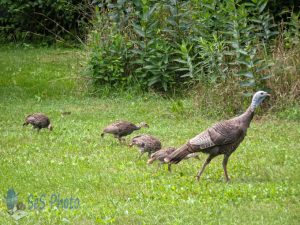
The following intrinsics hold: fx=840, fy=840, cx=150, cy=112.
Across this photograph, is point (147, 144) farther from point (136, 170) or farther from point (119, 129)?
point (119, 129)

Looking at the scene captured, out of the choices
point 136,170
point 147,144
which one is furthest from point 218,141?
point 147,144

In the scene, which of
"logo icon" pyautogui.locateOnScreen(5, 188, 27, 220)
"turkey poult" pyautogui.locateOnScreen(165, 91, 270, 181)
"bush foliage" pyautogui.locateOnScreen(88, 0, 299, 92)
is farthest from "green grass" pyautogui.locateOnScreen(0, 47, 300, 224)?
"bush foliage" pyautogui.locateOnScreen(88, 0, 299, 92)

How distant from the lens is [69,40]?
26812 mm

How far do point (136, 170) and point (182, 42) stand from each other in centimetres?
650

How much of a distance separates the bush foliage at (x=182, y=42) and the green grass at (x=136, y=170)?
688 mm

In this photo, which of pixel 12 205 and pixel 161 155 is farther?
pixel 161 155

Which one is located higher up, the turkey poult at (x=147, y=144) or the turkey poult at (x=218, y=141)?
the turkey poult at (x=218, y=141)

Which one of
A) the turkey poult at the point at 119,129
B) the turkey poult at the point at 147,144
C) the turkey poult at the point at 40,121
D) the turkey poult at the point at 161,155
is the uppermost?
the turkey poult at the point at 161,155

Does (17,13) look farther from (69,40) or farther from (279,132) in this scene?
(279,132)

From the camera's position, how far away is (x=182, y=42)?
17391 millimetres

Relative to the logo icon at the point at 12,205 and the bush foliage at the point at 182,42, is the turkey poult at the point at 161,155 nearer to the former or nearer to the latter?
the logo icon at the point at 12,205

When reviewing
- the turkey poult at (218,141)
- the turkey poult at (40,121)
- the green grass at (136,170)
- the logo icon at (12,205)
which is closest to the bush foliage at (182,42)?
the green grass at (136,170)

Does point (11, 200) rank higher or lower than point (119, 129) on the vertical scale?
higher

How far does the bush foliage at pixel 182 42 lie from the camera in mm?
15859
